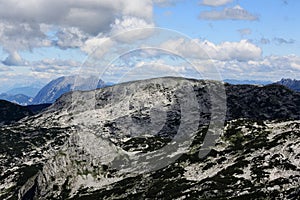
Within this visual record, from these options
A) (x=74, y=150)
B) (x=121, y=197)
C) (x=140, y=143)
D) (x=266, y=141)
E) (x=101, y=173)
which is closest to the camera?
(x=121, y=197)

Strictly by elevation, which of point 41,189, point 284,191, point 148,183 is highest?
point 284,191

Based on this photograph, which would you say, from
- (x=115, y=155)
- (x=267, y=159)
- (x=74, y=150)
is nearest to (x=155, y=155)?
(x=115, y=155)

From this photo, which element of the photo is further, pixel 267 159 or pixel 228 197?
pixel 267 159

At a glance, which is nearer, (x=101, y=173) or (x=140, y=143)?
(x=101, y=173)

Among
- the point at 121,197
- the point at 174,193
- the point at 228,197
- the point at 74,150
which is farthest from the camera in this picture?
the point at 74,150

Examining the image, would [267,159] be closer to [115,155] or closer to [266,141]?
[266,141]

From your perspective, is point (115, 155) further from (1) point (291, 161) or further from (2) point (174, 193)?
(1) point (291, 161)

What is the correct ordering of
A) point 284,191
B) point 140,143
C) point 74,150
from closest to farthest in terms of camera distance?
1. point 284,191
2. point 74,150
3. point 140,143

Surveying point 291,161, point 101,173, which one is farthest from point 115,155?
point 291,161

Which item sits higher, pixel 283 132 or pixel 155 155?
pixel 283 132
